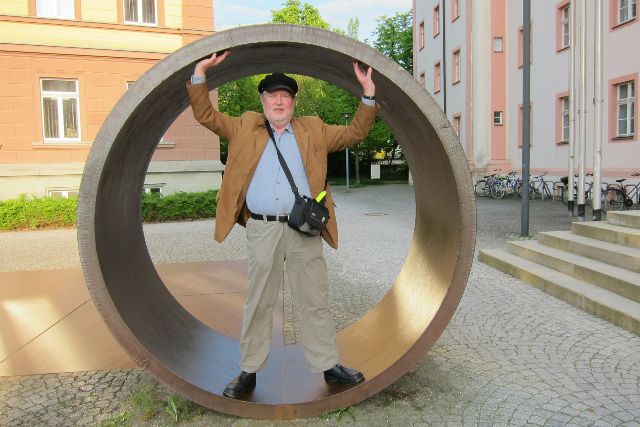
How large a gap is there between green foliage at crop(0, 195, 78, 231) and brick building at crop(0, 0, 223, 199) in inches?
71.7

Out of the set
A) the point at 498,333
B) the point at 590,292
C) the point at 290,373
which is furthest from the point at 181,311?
the point at 590,292

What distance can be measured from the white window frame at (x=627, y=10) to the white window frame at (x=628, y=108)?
1862 mm

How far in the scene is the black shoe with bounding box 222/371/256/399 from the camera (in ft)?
11.6

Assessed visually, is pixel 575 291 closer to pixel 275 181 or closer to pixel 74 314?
pixel 275 181

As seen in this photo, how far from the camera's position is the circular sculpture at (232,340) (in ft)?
10.4

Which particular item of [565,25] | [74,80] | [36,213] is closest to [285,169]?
[36,213]

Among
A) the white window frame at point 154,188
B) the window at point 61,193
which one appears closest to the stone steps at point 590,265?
the white window frame at point 154,188

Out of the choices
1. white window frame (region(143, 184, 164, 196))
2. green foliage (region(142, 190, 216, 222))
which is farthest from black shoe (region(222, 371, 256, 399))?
white window frame (region(143, 184, 164, 196))

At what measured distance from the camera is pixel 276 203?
350cm

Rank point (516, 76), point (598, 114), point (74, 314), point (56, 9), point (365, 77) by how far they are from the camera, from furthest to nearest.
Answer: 1. point (516, 76)
2. point (56, 9)
3. point (598, 114)
4. point (74, 314)
5. point (365, 77)

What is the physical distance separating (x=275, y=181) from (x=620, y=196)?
14.7 meters

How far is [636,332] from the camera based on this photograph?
514 centimetres

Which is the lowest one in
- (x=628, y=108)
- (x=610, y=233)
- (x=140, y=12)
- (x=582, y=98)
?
(x=610, y=233)

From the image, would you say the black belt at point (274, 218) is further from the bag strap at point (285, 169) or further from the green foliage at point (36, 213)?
the green foliage at point (36, 213)
